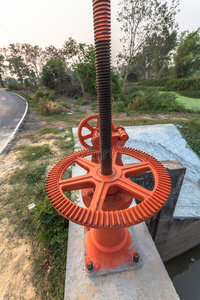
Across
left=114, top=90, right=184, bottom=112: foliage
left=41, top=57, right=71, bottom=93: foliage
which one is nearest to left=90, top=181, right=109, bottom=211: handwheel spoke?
left=114, top=90, right=184, bottom=112: foliage

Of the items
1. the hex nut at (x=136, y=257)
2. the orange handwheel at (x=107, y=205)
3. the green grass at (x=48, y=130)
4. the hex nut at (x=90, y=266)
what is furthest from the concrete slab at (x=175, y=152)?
the hex nut at (x=90, y=266)

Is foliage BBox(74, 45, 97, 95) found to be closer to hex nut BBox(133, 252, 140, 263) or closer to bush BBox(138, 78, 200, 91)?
bush BBox(138, 78, 200, 91)

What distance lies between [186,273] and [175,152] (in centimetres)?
327

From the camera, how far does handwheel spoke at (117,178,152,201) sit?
1.35 metres

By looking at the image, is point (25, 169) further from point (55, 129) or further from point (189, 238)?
point (189, 238)

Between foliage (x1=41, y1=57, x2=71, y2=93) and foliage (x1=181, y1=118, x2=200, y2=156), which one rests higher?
foliage (x1=41, y1=57, x2=71, y2=93)

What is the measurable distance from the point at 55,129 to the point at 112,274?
6149 mm

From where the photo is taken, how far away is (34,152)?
518 cm

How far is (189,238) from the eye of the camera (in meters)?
3.87

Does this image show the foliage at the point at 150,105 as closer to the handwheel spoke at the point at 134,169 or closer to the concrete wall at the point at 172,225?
the concrete wall at the point at 172,225

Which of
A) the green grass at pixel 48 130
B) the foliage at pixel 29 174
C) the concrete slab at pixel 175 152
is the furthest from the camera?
the green grass at pixel 48 130

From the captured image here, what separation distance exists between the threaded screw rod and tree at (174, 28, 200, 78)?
1014 inches

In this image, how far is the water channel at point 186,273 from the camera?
10.9 ft

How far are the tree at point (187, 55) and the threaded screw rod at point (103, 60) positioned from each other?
84.5 ft
